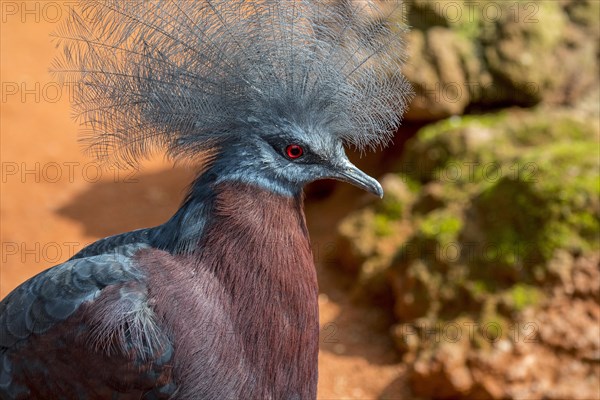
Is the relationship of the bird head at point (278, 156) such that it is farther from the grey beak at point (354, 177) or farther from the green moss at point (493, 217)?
the green moss at point (493, 217)

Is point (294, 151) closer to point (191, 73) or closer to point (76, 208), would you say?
point (191, 73)

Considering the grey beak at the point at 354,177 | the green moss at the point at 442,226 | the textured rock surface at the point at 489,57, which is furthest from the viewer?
the textured rock surface at the point at 489,57

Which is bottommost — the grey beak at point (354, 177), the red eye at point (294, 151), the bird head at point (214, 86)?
the grey beak at point (354, 177)

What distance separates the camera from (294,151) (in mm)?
2740

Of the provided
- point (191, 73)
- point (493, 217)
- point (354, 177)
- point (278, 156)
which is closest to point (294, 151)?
point (278, 156)

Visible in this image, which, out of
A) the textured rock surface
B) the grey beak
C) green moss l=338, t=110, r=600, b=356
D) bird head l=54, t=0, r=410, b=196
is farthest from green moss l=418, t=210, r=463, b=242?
bird head l=54, t=0, r=410, b=196

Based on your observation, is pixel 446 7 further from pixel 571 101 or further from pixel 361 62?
pixel 361 62

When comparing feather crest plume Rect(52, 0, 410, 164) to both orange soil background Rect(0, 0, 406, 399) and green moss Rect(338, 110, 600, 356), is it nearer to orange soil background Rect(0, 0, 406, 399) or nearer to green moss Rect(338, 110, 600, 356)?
orange soil background Rect(0, 0, 406, 399)

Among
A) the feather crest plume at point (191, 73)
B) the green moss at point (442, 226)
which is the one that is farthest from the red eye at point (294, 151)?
the green moss at point (442, 226)

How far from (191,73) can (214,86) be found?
104mm

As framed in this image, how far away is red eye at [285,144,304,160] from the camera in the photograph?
8.94 feet

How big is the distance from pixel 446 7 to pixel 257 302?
192 inches

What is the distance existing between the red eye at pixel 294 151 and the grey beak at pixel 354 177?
186mm

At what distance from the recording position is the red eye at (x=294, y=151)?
2.72 m
